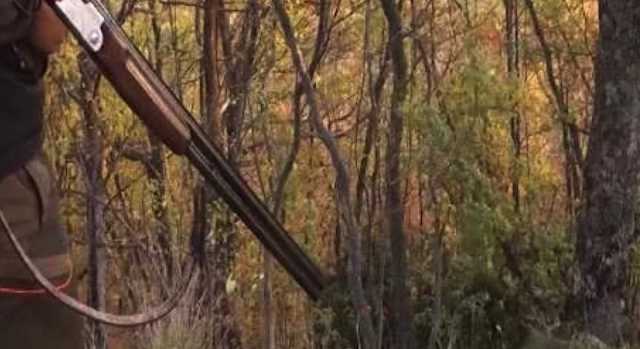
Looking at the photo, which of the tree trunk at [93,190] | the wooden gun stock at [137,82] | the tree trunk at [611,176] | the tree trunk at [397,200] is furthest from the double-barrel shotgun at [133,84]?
the tree trunk at [93,190]

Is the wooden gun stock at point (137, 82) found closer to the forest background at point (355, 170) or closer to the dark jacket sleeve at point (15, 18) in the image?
the dark jacket sleeve at point (15, 18)

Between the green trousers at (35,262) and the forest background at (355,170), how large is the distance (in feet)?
6.84

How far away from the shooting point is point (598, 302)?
5004 millimetres

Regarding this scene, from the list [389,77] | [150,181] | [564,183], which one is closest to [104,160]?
[150,181]

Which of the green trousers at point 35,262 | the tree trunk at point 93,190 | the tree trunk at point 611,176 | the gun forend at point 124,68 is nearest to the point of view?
the gun forend at point 124,68

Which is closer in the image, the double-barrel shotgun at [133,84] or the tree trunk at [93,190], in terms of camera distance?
the double-barrel shotgun at [133,84]

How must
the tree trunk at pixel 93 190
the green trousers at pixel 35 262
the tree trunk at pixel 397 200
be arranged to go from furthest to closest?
the tree trunk at pixel 93 190
the tree trunk at pixel 397 200
the green trousers at pixel 35 262

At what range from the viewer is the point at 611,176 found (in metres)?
4.95

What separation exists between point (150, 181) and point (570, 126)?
2274mm

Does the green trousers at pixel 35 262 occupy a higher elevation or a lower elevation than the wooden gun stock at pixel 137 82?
lower

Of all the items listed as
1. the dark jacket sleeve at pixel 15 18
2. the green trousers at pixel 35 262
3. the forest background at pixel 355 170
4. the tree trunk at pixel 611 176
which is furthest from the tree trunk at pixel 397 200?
the dark jacket sleeve at pixel 15 18

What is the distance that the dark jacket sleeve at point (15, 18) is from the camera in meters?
2.36

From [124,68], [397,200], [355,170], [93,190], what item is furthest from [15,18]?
[93,190]

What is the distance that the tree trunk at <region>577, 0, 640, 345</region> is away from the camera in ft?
15.8
